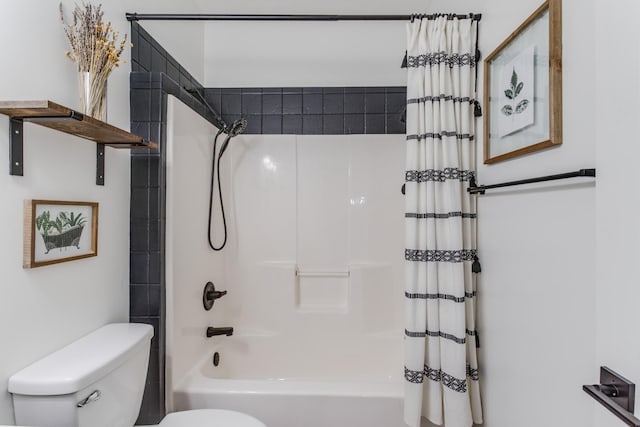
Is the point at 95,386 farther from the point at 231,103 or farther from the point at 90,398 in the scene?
the point at 231,103

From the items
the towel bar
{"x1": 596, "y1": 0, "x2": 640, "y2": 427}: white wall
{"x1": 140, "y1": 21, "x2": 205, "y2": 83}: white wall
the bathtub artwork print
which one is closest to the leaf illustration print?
{"x1": 596, "y1": 0, "x2": 640, "y2": 427}: white wall

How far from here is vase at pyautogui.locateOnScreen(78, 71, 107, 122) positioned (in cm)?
120

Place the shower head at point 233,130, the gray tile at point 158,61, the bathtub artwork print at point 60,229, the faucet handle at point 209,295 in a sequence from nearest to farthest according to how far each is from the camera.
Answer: the bathtub artwork print at point 60,229 → the gray tile at point 158,61 → the faucet handle at point 209,295 → the shower head at point 233,130

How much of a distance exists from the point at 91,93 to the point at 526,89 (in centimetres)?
144

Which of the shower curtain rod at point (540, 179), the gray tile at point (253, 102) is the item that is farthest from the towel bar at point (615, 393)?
the gray tile at point (253, 102)

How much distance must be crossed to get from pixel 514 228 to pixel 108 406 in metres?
1.48

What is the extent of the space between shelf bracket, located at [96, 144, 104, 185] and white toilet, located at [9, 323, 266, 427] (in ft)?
1.97

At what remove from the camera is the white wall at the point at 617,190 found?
68 centimetres

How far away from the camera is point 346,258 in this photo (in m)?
2.52

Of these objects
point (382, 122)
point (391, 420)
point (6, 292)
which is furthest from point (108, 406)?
point (382, 122)

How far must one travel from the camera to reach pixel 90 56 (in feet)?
3.95

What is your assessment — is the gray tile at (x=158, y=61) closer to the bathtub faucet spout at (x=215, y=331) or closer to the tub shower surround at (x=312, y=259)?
the tub shower surround at (x=312, y=259)

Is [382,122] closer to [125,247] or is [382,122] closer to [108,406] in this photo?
[125,247]

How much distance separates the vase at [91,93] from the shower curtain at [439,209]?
3.87ft
